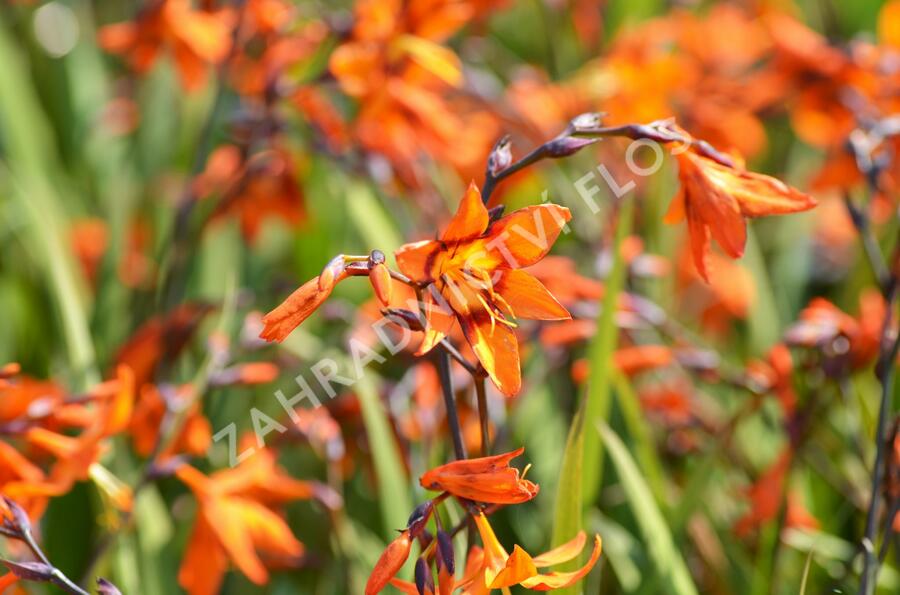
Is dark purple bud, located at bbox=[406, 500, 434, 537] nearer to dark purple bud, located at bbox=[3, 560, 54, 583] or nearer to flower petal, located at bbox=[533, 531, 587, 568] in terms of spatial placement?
flower petal, located at bbox=[533, 531, 587, 568]

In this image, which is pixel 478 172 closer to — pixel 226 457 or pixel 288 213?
pixel 288 213

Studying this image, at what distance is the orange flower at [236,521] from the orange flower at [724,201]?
2.33ft

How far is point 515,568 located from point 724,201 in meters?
0.44

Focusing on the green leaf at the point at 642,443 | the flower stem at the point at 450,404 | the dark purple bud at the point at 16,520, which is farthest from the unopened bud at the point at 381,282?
the green leaf at the point at 642,443

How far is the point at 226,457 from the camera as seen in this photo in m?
1.96

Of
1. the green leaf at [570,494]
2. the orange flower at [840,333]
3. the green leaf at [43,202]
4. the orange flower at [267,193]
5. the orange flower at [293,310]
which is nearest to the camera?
the orange flower at [293,310]

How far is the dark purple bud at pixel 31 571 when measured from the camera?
1060mm

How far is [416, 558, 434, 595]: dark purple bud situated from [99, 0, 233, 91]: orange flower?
1405 mm

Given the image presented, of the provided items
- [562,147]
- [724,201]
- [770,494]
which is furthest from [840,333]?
[562,147]

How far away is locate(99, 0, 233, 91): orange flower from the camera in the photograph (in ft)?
7.06

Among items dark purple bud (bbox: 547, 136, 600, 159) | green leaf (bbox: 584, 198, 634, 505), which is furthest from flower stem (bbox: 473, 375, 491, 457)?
green leaf (bbox: 584, 198, 634, 505)

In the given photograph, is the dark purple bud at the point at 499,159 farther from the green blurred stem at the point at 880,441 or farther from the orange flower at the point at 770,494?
the orange flower at the point at 770,494

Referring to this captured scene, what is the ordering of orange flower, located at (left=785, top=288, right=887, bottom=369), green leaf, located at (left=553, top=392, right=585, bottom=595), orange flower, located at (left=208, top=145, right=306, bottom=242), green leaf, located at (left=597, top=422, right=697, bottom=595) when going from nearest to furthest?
green leaf, located at (left=553, top=392, right=585, bottom=595)
green leaf, located at (left=597, top=422, right=697, bottom=595)
orange flower, located at (left=785, top=288, right=887, bottom=369)
orange flower, located at (left=208, top=145, right=306, bottom=242)

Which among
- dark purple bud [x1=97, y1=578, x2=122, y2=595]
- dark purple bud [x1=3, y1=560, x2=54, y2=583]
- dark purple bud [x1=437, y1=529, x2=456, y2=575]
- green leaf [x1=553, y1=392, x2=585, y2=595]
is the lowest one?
green leaf [x1=553, y1=392, x2=585, y2=595]
